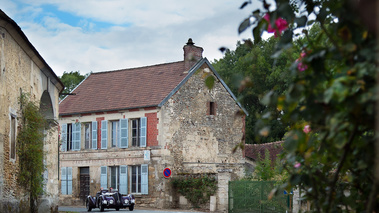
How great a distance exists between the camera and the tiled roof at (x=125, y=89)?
31281 mm

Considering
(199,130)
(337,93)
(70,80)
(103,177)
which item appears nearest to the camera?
(337,93)

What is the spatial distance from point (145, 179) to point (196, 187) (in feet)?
9.61

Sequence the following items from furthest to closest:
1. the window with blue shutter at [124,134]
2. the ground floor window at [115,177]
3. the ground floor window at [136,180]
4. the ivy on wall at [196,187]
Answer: the ground floor window at [115,177] → the window with blue shutter at [124,134] → the ground floor window at [136,180] → the ivy on wall at [196,187]

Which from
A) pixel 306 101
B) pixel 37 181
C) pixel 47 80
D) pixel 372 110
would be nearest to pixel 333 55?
pixel 306 101

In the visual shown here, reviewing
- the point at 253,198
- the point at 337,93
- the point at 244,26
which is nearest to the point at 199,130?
the point at 253,198

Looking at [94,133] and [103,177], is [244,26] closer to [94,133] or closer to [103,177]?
[103,177]

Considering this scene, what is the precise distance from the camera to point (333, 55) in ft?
12.2

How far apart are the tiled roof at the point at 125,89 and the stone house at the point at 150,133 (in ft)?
0.21

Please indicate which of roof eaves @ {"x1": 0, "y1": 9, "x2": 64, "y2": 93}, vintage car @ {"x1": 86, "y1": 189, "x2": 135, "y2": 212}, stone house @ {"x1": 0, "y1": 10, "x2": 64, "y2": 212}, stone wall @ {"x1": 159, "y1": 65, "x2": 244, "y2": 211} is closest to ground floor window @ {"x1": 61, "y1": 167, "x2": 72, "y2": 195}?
stone wall @ {"x1": 159, "y1": 65, "x2": 244, "y2": 211}

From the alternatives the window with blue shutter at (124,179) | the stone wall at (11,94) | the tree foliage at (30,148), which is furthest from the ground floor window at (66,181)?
the tree foliage at (30,148)

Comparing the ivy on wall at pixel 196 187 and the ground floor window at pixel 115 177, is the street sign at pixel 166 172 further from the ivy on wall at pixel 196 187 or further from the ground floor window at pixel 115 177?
the ground floor window at pixel 115 177

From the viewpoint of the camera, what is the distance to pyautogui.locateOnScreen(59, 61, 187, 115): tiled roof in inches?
1232

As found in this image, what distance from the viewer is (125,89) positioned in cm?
3331

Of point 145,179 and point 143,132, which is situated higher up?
point 143,132
